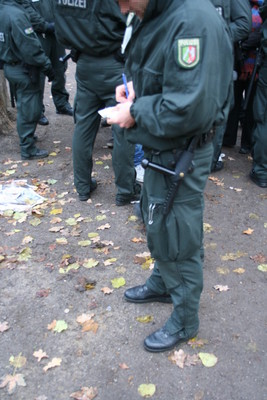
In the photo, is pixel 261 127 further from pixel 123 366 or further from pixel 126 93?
pixel 123 366

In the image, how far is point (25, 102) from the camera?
17.1 ft

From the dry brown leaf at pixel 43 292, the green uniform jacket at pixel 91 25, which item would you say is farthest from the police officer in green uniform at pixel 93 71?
the dry brown leaf at pixel 43 292

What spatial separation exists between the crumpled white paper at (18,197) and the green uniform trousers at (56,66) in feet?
7.20

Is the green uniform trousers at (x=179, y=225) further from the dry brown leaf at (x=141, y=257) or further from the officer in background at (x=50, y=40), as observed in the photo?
the officer in background at (x=50, y=40)

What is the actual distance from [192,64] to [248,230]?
251 cm

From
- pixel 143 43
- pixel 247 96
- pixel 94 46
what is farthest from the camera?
pixel 247 96

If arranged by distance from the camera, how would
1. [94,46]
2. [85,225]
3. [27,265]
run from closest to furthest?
[27,265] → [94,46] → [85,225]

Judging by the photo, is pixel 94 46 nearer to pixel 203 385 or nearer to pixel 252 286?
pixel 252 286

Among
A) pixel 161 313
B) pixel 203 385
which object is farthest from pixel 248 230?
pixel 203 385

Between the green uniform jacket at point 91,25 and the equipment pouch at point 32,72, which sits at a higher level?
the green uniform jacket at point 91,25

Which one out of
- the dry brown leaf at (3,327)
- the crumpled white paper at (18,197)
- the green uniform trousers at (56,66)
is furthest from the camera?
the green uniform trousers at (56,66)

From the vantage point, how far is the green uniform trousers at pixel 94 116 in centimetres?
378

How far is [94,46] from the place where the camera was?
143 inches

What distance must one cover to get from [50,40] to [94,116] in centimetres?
296
